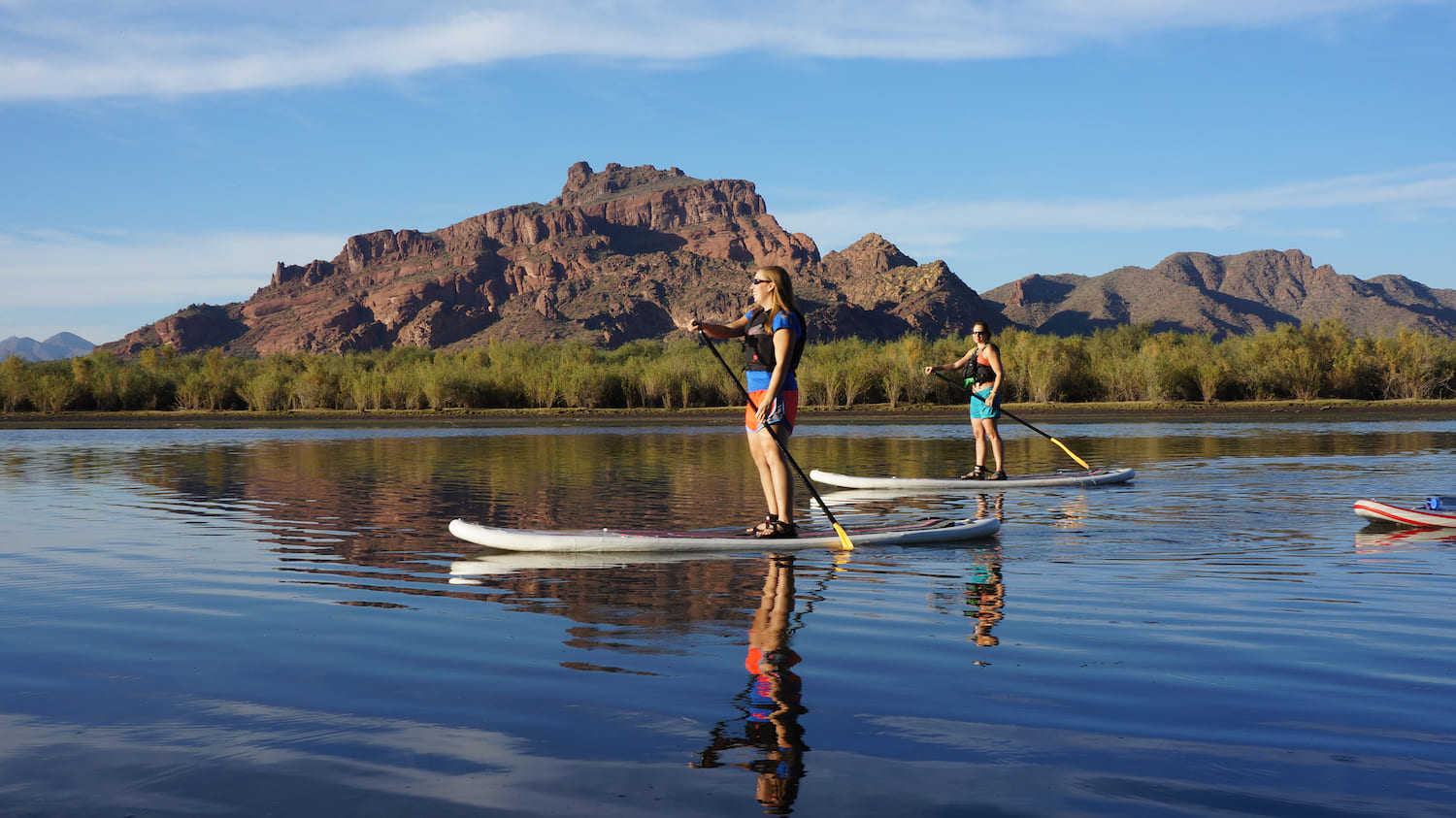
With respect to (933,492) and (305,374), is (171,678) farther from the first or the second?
(305,374)

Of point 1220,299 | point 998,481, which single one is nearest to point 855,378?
point 998,481

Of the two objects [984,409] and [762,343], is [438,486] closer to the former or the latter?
[984,409]

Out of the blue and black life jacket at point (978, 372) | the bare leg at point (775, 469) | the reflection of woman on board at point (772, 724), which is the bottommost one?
the reflection of woman on board at point (772, 724)

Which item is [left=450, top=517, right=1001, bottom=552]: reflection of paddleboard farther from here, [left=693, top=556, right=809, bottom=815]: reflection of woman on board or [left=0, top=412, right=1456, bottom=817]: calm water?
[left=693, top=556, right=809, bottom=815]: reflection of woman on board

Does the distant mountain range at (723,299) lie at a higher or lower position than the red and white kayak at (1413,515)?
higher

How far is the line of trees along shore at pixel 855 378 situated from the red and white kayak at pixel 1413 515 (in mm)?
38566

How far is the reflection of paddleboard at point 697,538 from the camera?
9.06 m

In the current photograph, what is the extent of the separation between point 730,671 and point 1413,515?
8.63 meters

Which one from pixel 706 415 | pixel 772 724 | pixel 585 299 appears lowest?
pixel 772 724

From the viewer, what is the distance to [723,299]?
481 feet

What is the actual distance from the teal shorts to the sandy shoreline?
78.2ft

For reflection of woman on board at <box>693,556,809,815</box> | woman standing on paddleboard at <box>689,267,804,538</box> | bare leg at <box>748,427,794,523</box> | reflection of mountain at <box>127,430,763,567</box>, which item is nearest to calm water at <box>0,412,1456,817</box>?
reflection of woman on board at <box>693,556,809,815</box>

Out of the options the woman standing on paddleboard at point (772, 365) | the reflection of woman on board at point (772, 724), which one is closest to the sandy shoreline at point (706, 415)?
the woman standing on paddleboard at point (772, 365)

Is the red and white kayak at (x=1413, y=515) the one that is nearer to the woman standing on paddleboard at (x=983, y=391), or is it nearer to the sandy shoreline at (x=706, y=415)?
the woman standing on paddleboard at (x=983, y=391)
